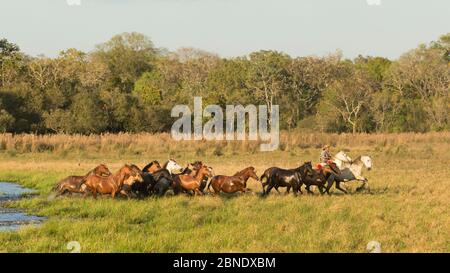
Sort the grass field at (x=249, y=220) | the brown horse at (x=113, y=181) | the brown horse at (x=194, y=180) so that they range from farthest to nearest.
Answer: the brown horse at (x=194, y=180), the brown horse at (x=113, y=181), the grass field at (x=249, y=220)

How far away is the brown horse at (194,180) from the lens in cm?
1664

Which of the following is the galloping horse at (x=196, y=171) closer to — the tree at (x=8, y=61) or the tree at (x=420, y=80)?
the tree at (x=8, y=61)

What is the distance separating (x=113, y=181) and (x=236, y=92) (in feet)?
145

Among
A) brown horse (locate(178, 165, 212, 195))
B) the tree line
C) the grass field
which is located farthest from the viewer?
the tree line

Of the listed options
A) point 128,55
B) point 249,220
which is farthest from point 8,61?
point 249,220

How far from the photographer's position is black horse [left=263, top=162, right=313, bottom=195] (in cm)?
1683

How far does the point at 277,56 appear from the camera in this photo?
65.0 metres

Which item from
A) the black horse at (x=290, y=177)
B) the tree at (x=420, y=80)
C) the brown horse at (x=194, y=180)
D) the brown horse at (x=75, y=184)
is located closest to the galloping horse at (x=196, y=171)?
the brown horse at (x=194, y=180)

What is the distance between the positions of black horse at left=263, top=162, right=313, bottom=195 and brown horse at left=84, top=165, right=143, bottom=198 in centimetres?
320

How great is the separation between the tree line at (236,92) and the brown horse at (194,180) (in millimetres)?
31292

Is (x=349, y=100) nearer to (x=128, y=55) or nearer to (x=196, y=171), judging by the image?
(x=128, y=55)

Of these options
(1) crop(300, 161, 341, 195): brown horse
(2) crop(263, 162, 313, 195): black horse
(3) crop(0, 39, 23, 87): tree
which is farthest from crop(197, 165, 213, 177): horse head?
(3) crop(0, 39, 23, 87): tree

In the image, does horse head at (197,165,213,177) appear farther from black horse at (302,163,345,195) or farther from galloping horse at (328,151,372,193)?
galloping horse at (328,151,372,193)

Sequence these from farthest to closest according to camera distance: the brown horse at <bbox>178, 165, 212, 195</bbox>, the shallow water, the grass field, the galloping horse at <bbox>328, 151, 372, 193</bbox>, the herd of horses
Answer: the galloping horse at <bbox>328, 151, 372, 193</bbox> < the brown horse at <bbox>178, 165, 212, 195</bbox> < the herd of horses < the shallow water < the grass field
